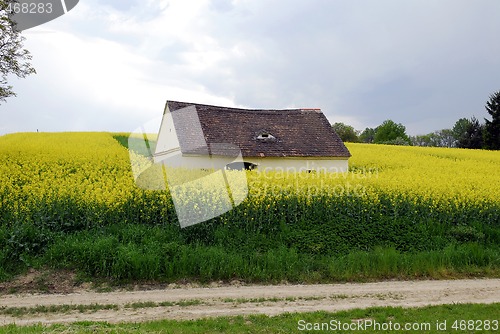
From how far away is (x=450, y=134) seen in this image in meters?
97.9

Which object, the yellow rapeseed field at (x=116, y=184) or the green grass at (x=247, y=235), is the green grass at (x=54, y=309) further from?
the yellow rapeseed field at (x=116, y=184)

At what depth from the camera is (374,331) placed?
655 centimetres

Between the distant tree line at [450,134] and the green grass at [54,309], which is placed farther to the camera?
the distant tree line at [450,134]

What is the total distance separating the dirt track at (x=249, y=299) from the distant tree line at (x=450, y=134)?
147 feet

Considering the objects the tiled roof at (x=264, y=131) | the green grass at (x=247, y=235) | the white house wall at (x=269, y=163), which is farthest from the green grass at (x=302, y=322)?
the tiled roof at (x=264, y=131)

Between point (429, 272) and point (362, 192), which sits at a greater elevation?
point (362, 192)

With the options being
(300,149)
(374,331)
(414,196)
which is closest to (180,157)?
(300,149)

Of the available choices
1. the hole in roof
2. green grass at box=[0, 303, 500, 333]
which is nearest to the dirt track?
green grass at box=[0, 303, 500, 333]

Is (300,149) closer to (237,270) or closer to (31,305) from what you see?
(237,270)

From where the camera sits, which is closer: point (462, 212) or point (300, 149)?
point (462, 212)

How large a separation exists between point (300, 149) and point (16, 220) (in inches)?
554

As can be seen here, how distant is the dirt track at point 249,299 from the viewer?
7496mm

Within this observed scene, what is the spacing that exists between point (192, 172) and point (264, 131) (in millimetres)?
7315

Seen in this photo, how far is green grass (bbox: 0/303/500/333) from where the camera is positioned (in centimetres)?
638
